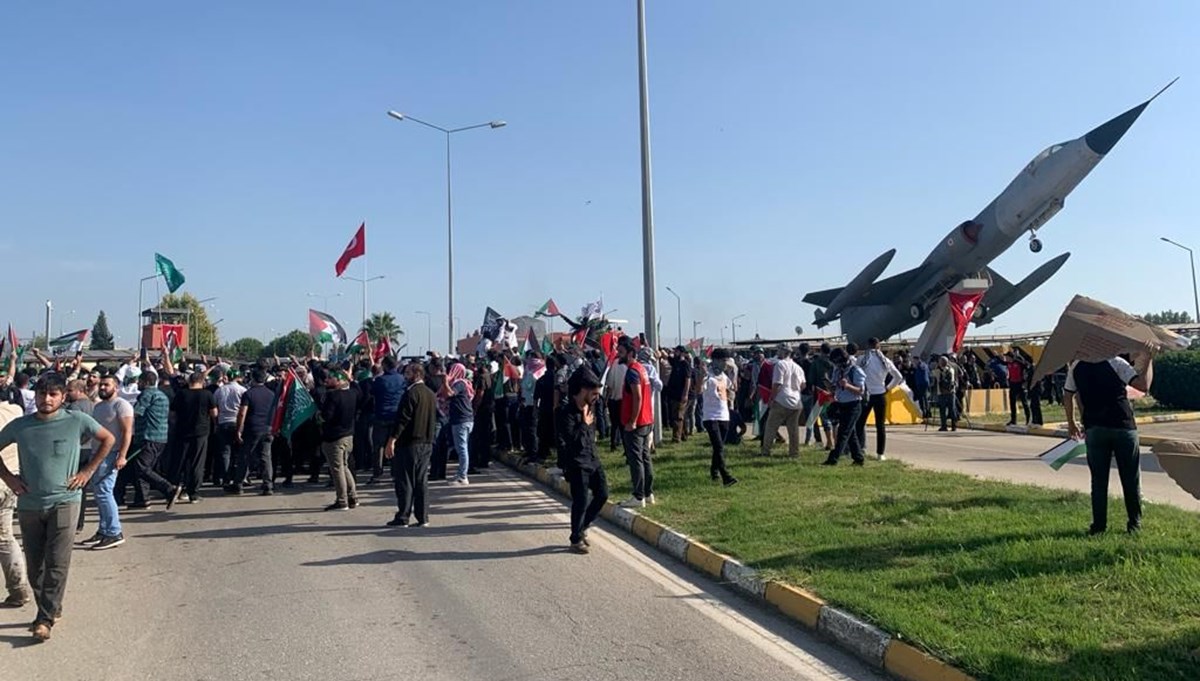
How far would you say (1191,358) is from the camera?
21.0 metres

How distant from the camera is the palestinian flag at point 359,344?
19.6 metres

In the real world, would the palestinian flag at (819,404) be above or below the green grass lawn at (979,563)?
above

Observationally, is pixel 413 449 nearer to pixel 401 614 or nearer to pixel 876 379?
pixel 401 614

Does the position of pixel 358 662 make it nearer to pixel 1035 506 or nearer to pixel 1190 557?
pixel 1190 557

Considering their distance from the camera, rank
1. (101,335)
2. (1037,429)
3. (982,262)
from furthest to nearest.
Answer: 1. (101,335)
2. (982,262)
3. (1037,429)

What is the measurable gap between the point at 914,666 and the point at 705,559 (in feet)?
8.53

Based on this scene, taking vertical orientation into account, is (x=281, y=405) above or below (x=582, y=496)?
above

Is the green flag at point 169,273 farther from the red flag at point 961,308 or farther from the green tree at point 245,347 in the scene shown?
the green tree at point 245,347

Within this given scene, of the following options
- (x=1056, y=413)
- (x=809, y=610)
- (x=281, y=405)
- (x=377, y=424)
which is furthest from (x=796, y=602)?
(x=1056, y=413)

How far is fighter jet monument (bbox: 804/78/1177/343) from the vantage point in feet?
83.5

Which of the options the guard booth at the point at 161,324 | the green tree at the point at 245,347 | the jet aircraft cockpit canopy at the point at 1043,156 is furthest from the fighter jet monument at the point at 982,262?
the green tree at the point at 245,347

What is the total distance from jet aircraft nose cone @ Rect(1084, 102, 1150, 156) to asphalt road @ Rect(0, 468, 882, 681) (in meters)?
22.6

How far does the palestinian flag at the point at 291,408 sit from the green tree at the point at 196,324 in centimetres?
6308

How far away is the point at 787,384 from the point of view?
1145cm
